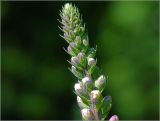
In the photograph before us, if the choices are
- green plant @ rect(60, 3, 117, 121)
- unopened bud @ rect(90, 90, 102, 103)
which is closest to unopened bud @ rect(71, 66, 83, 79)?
green plant @ rect(60, 3, 117, 121)

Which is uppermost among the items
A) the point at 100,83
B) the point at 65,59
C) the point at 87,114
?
the point at 100,83

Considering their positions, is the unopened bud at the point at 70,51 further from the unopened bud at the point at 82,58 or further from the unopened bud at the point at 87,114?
the unopened bud at the point at 87,114

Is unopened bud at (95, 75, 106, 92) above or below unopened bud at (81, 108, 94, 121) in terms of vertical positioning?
above

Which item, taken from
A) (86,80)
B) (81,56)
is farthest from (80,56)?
(86,80)

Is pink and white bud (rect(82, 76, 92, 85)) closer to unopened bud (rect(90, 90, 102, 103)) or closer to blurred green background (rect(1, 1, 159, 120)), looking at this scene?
unopened bud (rect(90, 90, 102, 103))

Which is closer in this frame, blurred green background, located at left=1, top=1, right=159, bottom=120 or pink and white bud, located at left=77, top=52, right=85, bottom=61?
pink and white bud, located at left=77, top=52, right=85, bottom=61

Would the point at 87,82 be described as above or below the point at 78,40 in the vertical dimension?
below

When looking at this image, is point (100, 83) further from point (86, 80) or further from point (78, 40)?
point (78, 40)
